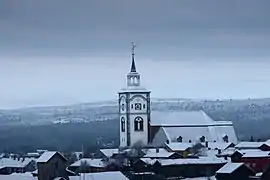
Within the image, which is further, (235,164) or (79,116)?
(79,116)

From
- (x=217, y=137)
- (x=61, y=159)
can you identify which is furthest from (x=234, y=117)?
(x=61, y=159)

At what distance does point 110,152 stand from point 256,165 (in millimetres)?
2277

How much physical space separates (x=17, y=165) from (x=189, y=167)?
5.67ft

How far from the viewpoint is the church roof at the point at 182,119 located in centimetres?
1098

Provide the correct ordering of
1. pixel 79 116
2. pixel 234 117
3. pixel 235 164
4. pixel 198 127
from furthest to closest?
1. pixel 198 127
2. pixel 234 117
3. pixel 79 116
4. pixel 235 164

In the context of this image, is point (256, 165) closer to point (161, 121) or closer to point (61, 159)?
point (61, 159)

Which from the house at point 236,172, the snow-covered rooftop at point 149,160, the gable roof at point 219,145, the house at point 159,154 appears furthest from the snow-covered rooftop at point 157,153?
the house at point 236,172

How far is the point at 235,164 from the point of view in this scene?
278 inches

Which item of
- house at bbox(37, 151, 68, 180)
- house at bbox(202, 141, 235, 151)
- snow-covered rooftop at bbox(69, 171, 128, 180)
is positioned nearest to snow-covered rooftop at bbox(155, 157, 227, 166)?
house at bbox(37, 151, 68, 180)

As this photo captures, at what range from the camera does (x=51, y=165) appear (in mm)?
7090

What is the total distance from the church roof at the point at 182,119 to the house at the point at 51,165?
3738 millimetres

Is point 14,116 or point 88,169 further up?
point 14,116

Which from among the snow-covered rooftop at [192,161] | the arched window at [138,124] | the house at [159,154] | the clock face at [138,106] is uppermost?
the clock face at [138,106]

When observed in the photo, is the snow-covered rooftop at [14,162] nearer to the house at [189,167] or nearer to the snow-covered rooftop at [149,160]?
the snow-covered rooftop at [149,160]
